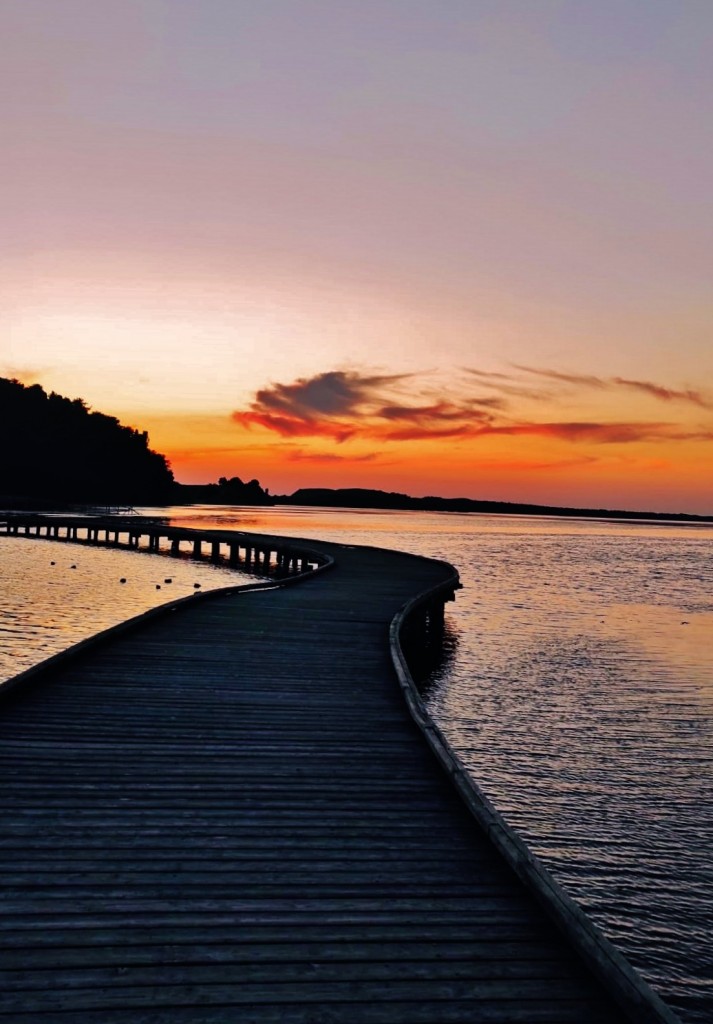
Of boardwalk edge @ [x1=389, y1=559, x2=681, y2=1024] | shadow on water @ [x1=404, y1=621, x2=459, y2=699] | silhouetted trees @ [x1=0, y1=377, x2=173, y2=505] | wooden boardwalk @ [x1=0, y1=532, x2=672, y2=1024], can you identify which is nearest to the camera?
boardwalk edge @ [x1=389, y1=559, x2=681, y2=1024]

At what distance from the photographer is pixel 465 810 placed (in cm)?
601

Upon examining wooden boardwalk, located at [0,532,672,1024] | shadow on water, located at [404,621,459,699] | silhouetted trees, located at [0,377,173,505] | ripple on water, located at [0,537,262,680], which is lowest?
ripple on water, located at [0,537,262,680]

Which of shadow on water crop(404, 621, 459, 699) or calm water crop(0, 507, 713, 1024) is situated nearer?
calm water crop(0, 507, 713, 1024)

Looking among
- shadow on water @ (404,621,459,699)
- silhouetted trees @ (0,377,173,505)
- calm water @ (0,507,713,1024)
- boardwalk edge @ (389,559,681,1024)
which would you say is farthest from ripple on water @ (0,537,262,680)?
silhouetted trees @ (0,377,173,505)

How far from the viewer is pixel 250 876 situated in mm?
4773

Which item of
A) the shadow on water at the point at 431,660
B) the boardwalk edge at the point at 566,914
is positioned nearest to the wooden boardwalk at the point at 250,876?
the boardwalk edge at the point at 566,914

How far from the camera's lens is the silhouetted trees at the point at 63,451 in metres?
138

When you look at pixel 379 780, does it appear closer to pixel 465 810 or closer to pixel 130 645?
pixel 465 810

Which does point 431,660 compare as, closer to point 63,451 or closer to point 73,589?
point 73,589

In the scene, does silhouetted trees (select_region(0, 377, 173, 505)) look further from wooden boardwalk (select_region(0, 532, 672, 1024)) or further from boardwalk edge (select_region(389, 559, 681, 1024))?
boardwalk edge (select_region(389, 559, 681, 1024))

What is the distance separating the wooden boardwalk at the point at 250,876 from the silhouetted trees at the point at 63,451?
140 meters

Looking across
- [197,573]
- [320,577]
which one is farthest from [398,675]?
[197,573]

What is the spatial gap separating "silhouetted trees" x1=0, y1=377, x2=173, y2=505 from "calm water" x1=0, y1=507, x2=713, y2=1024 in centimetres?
11081

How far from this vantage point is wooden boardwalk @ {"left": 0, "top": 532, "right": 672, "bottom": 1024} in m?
3.60
